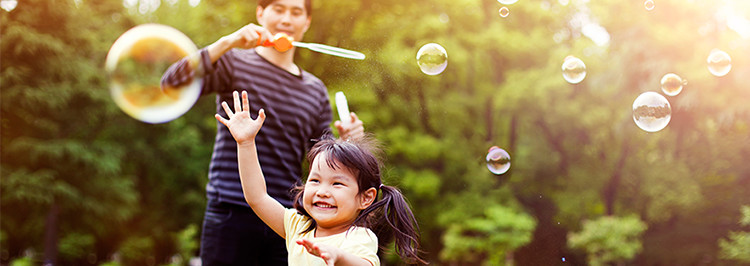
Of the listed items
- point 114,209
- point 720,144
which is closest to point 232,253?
point 720,144

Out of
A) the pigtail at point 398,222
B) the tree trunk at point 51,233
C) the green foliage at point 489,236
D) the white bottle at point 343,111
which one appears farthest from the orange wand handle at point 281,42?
the tree trunk at point 51,233

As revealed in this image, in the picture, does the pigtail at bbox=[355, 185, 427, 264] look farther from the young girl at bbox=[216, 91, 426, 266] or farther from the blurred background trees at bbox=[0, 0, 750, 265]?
the blurred background trees at bbox=[0, 0, 750, 265]

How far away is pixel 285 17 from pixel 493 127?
10.3 metres

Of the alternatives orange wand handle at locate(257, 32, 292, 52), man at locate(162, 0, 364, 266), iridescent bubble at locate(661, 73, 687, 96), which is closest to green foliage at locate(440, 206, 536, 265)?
iridescent bubble at locate(661, 73, 687, 96)

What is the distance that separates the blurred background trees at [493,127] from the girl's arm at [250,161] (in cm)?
740

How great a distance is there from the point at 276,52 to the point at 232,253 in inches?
27.5

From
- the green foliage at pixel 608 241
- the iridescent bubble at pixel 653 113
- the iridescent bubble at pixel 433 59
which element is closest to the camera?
the iridescent bubble at pixel 433 59

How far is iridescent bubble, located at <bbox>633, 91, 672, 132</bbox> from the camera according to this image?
3.81 m

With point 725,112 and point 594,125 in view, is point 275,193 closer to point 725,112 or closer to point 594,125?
point 725,112

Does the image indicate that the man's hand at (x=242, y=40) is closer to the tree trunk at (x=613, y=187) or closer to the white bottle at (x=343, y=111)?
the white bottle at (x=343, y=111)

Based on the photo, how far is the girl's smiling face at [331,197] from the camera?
173 centimetres

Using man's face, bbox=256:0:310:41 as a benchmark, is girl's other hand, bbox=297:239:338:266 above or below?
below

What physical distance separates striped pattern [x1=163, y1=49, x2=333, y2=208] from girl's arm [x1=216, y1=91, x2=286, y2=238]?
1.35 feet

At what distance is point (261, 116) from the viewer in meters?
1.73
